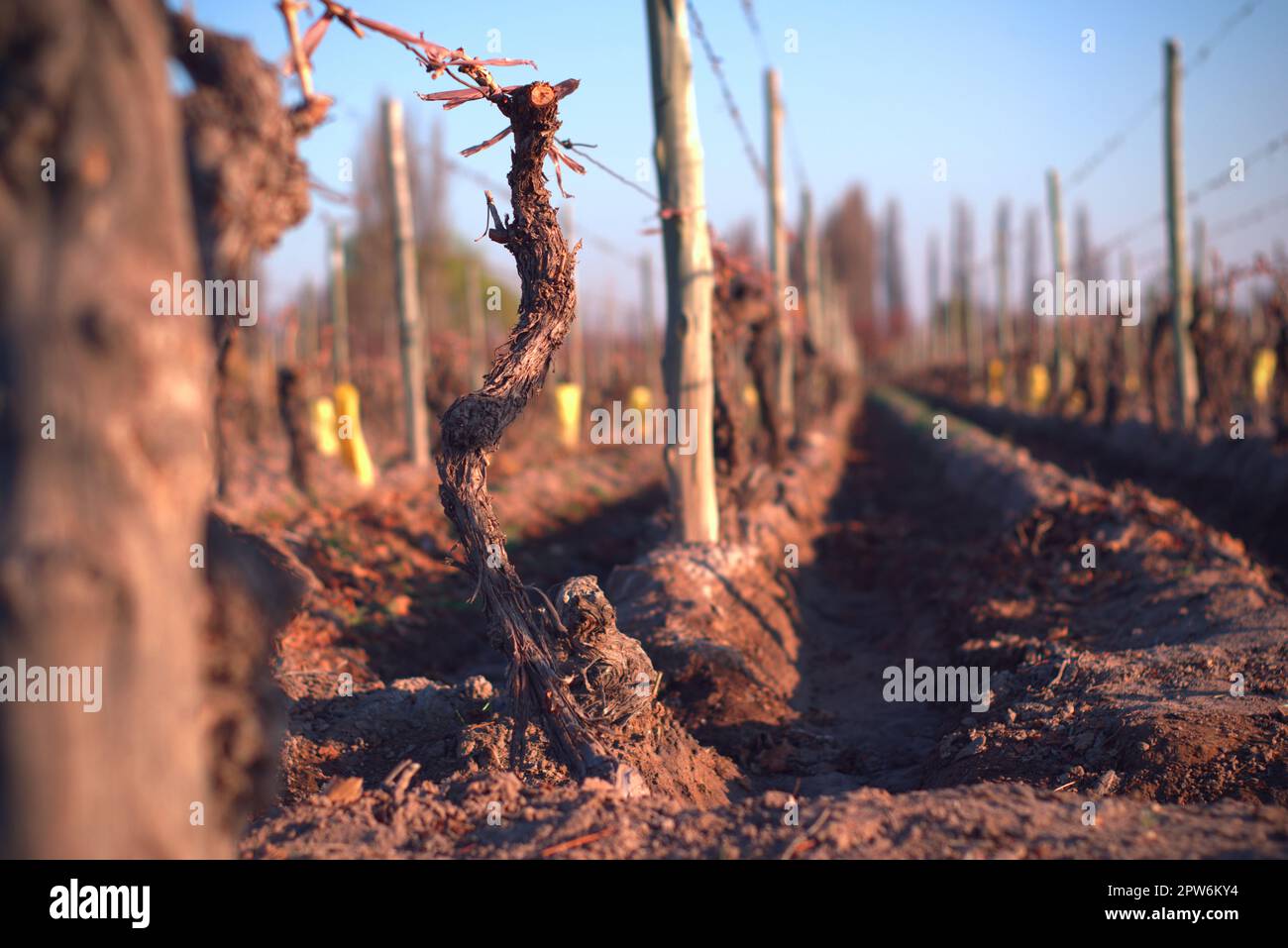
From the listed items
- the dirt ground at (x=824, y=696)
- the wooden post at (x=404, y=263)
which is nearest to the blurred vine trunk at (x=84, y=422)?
the dirt ground at (x=824, y=696)

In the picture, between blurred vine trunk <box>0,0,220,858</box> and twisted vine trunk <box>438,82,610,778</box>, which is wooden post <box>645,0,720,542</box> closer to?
twisted vine trunk <box>438,82,610,778</box>

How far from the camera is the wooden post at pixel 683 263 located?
23.9 feet

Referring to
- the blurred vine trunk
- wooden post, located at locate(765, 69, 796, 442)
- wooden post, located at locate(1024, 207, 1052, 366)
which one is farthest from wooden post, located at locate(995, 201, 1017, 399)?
the blurred vine trunk

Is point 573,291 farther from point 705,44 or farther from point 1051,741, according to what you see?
point 705,44

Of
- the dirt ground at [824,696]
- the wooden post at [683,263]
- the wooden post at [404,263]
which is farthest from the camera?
the wooden post at [404,263]

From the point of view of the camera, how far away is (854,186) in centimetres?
11106

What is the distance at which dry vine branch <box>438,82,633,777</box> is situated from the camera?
13.1 feet

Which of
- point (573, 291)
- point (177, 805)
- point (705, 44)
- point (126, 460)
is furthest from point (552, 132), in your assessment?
point (705, 44)

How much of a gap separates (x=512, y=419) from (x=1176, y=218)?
46.0ft

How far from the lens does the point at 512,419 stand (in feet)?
14.1

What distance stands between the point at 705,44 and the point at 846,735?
5937 mm

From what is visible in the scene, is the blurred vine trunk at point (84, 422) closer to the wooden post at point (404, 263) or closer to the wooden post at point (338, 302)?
the wooden post at point (404, 263)

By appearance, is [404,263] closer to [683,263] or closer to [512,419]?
[683,263]

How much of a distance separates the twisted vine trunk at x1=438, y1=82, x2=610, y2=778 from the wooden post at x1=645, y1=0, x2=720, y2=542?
308cm
